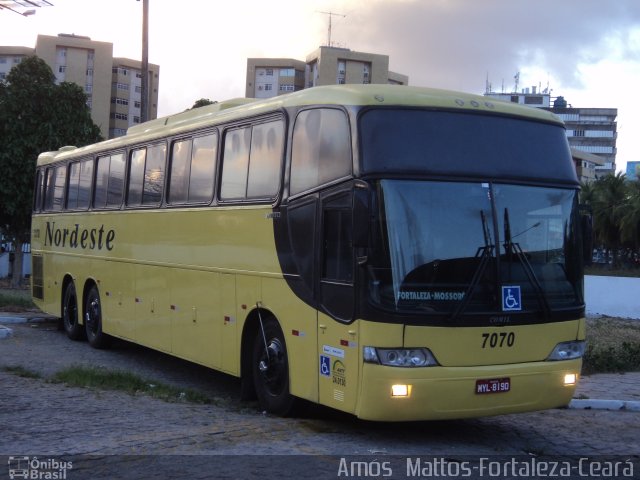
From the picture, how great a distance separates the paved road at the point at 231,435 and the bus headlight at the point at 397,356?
2.65 feet

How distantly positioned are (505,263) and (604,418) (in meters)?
3.32

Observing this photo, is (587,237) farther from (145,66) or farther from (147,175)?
(145,66)

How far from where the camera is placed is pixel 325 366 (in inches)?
297

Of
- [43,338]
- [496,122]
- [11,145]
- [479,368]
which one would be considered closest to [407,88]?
[496,122]

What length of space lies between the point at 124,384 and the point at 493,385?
4.84m

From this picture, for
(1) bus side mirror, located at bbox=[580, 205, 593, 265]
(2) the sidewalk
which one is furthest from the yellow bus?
(2) the sidewalk

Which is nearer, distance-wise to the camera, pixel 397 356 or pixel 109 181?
pixel 397 356

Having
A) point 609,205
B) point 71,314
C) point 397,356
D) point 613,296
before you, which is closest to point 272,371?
point 397,356

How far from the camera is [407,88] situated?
306 inches

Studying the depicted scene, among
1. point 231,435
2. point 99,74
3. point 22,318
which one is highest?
point 99,74

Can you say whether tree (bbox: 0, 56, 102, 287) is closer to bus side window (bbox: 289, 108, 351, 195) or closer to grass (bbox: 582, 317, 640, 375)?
grass (bbox: 582, 317, 640, 375)

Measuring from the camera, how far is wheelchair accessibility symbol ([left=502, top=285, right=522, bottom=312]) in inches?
284

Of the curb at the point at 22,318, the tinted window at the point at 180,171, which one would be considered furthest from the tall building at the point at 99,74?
the tinted window at the point at 180,171

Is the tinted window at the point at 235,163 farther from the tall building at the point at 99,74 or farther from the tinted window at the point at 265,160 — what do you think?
the tall building at the point at 99,74
